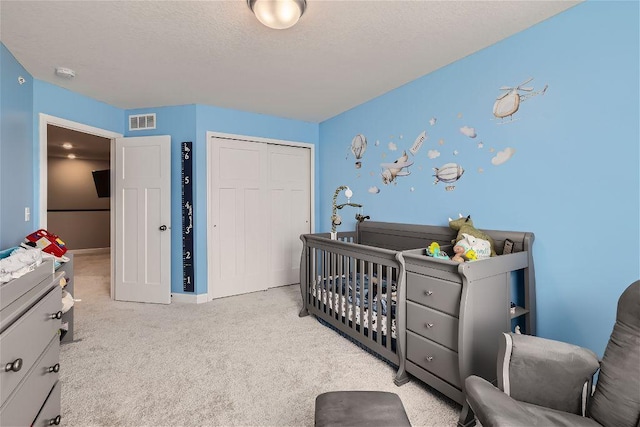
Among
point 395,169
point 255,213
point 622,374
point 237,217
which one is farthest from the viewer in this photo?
point 255,213

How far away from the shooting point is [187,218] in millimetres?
3430

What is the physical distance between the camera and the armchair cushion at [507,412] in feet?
3.30

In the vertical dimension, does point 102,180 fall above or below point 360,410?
above

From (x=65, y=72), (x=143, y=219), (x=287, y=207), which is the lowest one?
(x=143, y=219)

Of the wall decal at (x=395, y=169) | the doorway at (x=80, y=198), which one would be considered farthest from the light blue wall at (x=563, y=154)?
the doorway at (x=80, y=198)

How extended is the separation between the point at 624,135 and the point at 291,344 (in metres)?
2.48

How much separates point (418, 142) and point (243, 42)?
1.64m

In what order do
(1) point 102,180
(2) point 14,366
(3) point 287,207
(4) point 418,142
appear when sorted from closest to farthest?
(2) point 14,366 → (4) point 418,142 → (3) point 287,207 → (1) point 102,180

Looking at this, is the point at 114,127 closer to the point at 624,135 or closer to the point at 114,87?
the point at 114,87

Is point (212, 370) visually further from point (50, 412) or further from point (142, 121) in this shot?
point (142, 121)

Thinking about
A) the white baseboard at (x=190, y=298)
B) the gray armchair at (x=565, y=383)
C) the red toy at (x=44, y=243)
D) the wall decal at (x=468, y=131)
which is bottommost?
the white baseboard at (x=190, y=298)

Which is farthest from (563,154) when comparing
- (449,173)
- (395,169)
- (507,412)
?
(507,412)

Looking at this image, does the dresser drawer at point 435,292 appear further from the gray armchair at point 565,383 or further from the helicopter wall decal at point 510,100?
the helicopter wall decal at point 510,100

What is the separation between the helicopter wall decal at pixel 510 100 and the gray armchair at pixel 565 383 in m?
1.29
